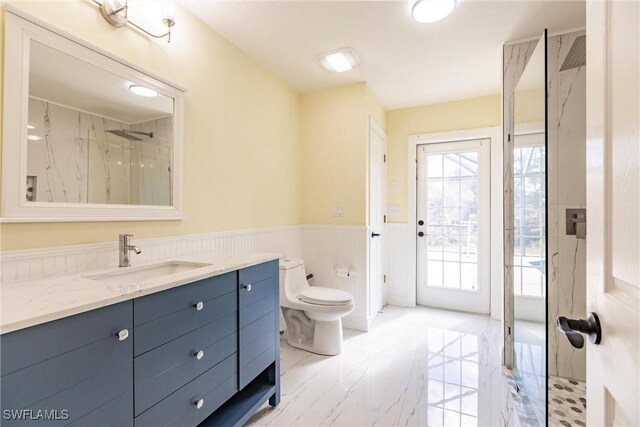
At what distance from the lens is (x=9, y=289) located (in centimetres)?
98

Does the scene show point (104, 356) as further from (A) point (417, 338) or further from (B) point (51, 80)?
(A) point (417, 338)

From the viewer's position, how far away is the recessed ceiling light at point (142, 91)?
1.52m

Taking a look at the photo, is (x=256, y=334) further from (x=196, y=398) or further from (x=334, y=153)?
(x=334, y=153)

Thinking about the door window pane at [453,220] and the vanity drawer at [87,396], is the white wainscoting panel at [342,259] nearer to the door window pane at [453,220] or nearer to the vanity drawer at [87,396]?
the door window pane at [453,220]

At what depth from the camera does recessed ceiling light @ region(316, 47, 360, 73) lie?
2.30 meters

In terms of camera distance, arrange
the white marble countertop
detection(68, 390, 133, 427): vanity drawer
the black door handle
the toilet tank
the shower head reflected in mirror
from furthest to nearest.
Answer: the toilet tank → the shower head reflected in mirror → detection(68, 390, 133, 427): vanity drawer → the white marble countertop → the black door handle

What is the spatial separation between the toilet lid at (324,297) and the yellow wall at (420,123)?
157 cm

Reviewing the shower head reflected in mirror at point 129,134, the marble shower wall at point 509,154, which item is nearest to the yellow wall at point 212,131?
the shower head reflected in mirror at point 129,134

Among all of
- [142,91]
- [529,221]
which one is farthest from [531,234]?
[142,91]

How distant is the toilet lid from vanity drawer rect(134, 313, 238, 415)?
930 mm

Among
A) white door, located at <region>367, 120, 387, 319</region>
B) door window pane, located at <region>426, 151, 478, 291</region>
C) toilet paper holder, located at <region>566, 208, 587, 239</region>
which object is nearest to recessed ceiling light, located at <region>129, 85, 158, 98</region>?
white door, located at <region>367, 120, 387, 319</region>

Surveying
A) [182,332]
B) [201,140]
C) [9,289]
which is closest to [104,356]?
[182,332]

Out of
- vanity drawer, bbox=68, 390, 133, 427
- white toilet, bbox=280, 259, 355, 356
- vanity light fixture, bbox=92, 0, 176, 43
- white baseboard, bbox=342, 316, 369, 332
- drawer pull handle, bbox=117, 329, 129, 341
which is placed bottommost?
white baseboard, bbox=342, 316, 369, 332

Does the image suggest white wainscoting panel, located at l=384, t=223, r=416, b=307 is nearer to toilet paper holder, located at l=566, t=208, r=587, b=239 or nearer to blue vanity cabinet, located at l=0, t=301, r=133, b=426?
toilet paper holder, located at l=566, t=208, r=587, b=239
